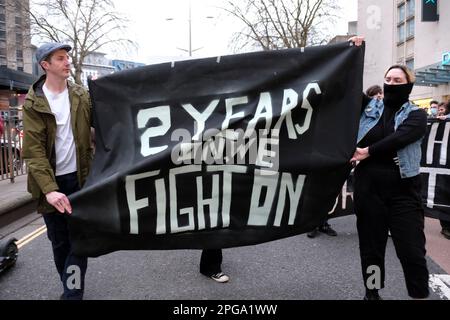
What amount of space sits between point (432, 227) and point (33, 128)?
5.22 metres

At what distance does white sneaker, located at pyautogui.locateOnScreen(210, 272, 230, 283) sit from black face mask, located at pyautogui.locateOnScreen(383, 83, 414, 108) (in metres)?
1.99

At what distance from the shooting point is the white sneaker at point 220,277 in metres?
3.82

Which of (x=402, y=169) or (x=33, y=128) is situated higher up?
(x=33, y=128)

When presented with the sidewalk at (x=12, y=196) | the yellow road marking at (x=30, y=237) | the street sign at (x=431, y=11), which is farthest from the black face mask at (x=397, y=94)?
the street sign at (x=431, y=11)

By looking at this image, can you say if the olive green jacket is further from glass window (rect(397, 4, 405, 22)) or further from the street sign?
glass window (rect(397, 4, 405, 22))

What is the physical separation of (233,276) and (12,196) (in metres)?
4.67

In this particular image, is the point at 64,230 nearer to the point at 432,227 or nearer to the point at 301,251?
the point at 301,251

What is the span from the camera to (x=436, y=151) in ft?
17.1

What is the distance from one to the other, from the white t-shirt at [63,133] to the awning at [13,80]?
509 inches

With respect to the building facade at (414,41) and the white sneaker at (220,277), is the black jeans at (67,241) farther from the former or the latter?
the building facade at (414,41)

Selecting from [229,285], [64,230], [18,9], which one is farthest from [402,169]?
[18,9]

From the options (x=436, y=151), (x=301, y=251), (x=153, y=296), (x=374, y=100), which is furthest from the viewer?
(x=436, y=151)

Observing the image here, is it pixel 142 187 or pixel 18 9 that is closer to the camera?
pixel 142 187

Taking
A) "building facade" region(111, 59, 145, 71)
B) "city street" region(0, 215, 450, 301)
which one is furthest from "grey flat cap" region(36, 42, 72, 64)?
"city street" region(0, 215, 450, 301)
